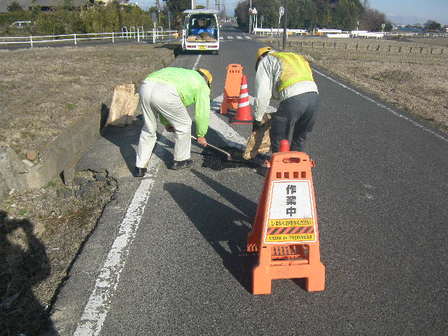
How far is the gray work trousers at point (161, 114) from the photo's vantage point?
4.36m

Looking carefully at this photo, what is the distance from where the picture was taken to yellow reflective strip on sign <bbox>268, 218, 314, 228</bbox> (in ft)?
9.24

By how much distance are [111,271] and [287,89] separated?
265 centimetres

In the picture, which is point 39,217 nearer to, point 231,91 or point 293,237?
point 293,237

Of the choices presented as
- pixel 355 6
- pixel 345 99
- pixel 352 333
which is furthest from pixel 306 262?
pixel 355 6

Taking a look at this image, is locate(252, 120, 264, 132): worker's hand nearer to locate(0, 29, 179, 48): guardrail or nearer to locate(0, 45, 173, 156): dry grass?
locate(0, 45, 173, 156): dry grass

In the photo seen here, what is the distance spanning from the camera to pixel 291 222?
9.29 feet

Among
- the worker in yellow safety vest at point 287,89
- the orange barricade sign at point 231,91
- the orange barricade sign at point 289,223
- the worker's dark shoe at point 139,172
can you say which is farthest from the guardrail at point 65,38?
the orange barricade sign at point 289,223

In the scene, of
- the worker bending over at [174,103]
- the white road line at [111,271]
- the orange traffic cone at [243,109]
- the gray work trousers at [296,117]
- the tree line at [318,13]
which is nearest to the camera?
the white road line at [111,271]

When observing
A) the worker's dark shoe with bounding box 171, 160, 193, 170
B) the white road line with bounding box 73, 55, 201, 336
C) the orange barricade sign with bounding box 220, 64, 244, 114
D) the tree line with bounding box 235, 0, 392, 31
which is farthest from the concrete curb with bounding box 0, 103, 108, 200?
the tree line with bounding box 235, 0, 392, 31

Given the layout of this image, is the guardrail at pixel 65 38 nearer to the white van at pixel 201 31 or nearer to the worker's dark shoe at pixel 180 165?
the white van at pixel 201 31

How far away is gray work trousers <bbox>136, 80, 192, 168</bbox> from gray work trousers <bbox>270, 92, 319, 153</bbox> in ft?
3.72

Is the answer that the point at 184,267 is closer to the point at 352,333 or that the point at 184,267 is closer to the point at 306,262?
the point at 306,262

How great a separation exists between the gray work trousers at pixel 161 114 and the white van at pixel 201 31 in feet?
54.6

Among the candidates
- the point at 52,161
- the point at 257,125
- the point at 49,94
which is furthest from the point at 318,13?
the point at 52,161
